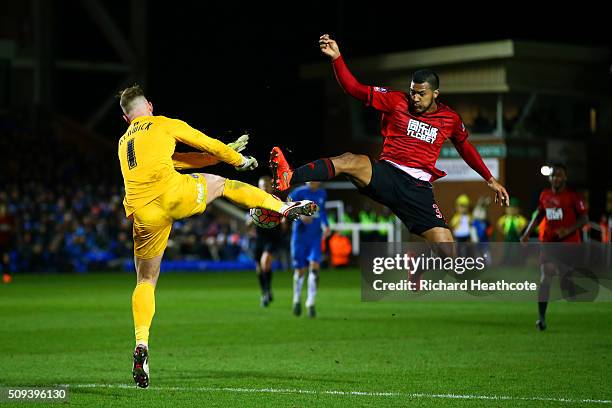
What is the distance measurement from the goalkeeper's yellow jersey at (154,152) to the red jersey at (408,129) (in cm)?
174

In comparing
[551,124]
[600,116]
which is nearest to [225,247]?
[551,124]

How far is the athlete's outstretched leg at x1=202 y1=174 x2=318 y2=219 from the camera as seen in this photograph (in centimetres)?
999

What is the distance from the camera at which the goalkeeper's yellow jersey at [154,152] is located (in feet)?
32.3

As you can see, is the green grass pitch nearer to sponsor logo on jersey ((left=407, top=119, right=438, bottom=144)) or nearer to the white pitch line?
the white pitch line

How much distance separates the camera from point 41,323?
17.7 meters

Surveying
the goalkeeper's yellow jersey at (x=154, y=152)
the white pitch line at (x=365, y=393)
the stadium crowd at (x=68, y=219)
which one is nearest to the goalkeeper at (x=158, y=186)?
the goalkeeper's yellow jersey at (x=154, y=152)

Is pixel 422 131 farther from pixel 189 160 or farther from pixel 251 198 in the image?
pixel 189 160

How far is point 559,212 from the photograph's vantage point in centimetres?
1580

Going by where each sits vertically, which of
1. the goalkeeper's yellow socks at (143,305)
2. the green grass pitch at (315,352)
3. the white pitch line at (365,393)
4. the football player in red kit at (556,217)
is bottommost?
the green grass pitch at (315,352)

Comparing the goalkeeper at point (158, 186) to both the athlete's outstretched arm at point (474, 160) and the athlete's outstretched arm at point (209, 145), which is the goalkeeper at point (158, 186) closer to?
the athlete's outstretched arm at point (209, 145)

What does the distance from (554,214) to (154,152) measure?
773cm

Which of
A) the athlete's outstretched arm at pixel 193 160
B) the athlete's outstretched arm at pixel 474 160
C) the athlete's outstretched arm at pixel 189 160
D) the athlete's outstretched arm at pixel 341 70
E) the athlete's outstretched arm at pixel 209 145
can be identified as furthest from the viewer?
the athlete's outstretched arm at pixel 474 160

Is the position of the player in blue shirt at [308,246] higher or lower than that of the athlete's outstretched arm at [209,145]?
lower

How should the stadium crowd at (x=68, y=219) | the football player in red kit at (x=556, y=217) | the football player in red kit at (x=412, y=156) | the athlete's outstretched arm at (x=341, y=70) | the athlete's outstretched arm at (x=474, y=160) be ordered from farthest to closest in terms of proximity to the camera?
1. the stadium crowd at (x=68, y=219)
2. the football player in red kit at (x=556, y=217)
3. the athlete's outstretched arm at (x=474, y=160)
4. the football player in red kit at (x=412, y=156)
5. the athlete's outstretched arm at (x=341, y=70)
